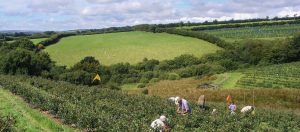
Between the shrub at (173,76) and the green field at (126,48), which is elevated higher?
the green field at (126,48)

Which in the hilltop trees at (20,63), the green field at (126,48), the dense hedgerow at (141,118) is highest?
the dense hedgerow at (141,118)

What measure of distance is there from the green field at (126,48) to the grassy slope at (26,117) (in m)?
73.3

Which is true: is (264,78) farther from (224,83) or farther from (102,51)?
(102,51)

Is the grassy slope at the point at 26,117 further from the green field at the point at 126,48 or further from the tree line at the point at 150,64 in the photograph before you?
the green field at the point at 126,48

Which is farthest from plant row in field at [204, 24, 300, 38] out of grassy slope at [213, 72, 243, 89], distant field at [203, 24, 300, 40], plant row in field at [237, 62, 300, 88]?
grassy slope at [213, 72, 243, 89]

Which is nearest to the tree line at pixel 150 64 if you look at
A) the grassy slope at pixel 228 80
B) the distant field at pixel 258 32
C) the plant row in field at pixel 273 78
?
the grassy slope at pixel 228 80

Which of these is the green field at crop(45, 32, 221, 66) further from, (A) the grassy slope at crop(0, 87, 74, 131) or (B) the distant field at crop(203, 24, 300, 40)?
(A) the grassy slope at crop(0, 87, 74, 131)

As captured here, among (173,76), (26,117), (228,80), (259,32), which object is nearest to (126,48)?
(173,76)

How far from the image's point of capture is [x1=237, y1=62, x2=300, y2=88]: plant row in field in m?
68.2

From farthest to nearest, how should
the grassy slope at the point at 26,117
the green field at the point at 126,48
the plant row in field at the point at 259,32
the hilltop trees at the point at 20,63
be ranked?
the plant row in field at the point at 259,32 < the green field at the point at 126,48 < the hilltop trees at the point at 20,63 < the grassy slope at the point at 26,117

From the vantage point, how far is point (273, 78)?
7406cm

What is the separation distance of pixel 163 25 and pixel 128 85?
6107 cm

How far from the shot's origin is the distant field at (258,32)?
123875mm

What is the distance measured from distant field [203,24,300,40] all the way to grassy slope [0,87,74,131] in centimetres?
9893
